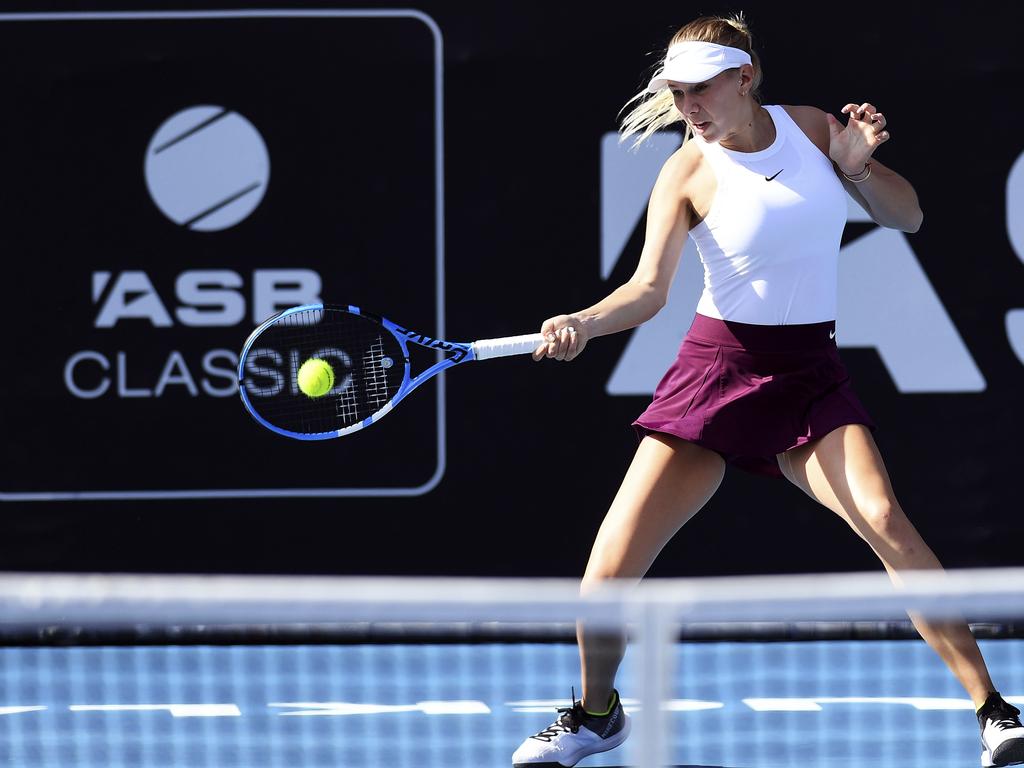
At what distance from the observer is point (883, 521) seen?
3182mm

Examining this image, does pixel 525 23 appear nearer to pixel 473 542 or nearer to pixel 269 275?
pixel 269 275

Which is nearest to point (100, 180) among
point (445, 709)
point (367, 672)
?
point (367, 672)

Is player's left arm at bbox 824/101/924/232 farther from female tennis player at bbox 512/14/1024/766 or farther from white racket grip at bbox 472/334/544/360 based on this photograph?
white racket grip at bbox 472/334/544/360

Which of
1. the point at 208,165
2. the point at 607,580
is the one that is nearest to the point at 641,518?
the point at 607,580

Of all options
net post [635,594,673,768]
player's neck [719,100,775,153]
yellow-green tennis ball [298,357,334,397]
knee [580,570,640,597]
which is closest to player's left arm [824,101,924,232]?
player's neck [719,100,775,153]

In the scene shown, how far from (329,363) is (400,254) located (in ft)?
2.18

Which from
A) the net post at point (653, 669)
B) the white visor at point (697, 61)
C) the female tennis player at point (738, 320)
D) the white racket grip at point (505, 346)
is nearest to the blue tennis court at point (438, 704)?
the female tennis player at point (738, 320)

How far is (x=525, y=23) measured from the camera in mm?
5109

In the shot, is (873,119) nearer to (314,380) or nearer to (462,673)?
(314,380)

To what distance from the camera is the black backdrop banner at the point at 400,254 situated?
5086 mm

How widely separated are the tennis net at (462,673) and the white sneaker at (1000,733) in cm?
24

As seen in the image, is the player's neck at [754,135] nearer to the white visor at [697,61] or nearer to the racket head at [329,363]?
the white visor at [697,61]

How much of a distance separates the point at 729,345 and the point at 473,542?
191 centimetres

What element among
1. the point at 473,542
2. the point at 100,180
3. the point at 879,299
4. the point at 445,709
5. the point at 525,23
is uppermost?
the point at 525,23
